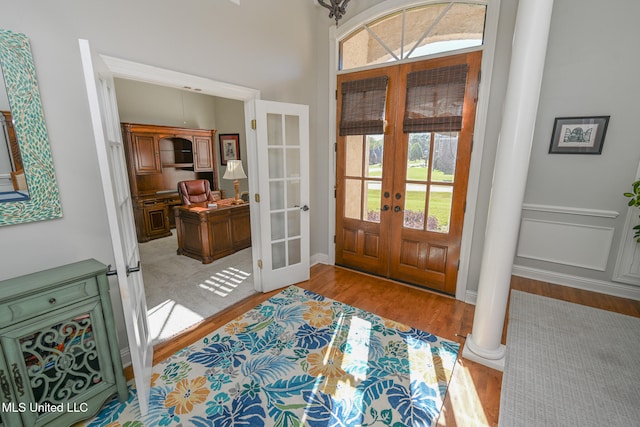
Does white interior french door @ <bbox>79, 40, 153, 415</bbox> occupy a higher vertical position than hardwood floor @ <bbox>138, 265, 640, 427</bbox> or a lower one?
higher

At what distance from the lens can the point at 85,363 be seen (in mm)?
1608

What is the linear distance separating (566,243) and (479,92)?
6.52 ft

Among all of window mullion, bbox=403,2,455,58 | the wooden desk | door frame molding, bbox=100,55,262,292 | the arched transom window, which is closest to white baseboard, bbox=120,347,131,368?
door frame molding, bbox=100,55,262,292

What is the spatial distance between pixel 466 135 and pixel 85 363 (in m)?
3.47

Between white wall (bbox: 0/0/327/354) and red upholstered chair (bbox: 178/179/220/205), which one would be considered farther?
red upholstered chair (bbox: 178/179/220/205)

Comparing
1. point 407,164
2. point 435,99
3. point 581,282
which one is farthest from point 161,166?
point 581,282

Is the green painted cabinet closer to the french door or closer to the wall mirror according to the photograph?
the wall mirror

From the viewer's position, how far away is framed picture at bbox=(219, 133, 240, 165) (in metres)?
6.66

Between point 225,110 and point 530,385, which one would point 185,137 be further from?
point 530,385

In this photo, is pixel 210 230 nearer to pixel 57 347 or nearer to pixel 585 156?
pixel 57 347

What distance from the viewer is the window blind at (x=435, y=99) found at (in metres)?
2.74

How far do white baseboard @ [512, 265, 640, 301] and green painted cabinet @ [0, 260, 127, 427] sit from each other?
4.14 metres

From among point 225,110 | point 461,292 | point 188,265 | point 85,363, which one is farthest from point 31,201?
point 225,110

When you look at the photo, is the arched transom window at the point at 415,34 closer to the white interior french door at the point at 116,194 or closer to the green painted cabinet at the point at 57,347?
the white interior french door at the point at 116,194
